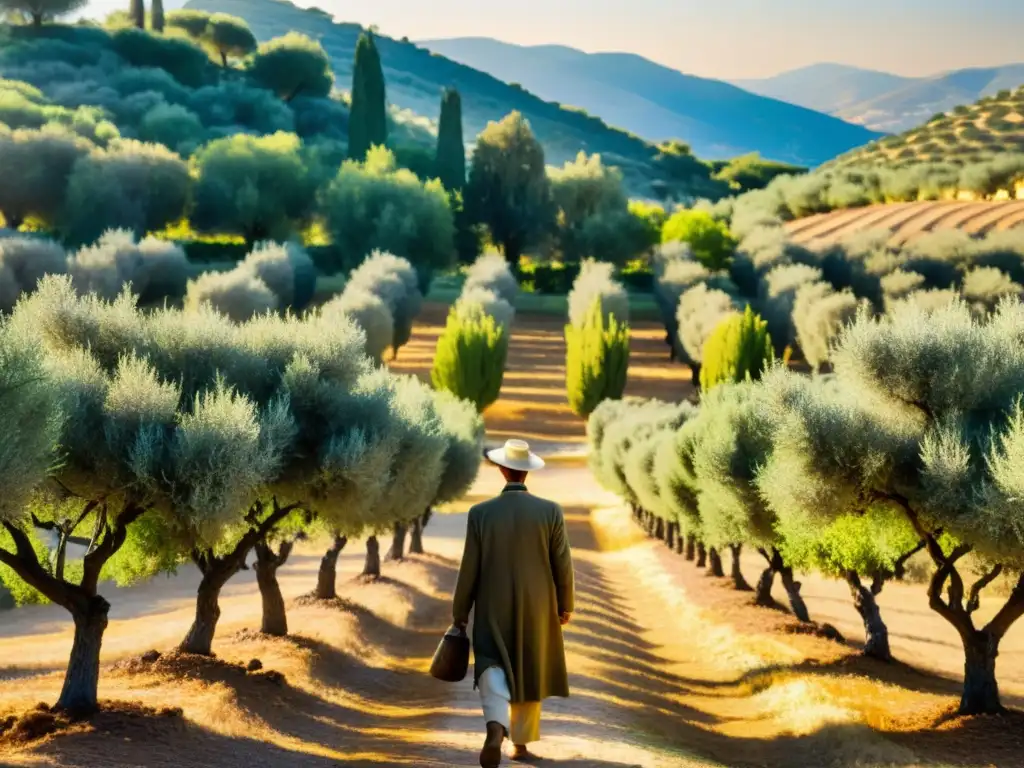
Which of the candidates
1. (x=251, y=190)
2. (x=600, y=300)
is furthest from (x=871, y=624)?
(x=251, y=190)

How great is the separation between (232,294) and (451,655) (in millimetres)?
60040

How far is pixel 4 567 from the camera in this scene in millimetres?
22953

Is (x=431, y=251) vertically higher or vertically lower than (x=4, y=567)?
higher

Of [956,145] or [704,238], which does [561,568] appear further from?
[956,145]

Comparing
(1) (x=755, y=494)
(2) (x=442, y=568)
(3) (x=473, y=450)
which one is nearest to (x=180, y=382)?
(1) (x=755, y=494)

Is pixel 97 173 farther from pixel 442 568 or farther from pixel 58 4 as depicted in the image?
pixel 58 4

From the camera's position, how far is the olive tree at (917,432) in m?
17.8

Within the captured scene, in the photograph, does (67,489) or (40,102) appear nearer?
(67,489)

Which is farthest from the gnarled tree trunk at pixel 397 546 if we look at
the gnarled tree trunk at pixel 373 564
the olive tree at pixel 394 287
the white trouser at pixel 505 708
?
the olive tree at pixel 394 287

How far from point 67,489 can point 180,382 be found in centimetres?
303

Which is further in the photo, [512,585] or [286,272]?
[286,272]

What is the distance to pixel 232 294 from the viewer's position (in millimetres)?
70000

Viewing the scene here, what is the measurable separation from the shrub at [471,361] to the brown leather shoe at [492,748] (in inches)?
2431

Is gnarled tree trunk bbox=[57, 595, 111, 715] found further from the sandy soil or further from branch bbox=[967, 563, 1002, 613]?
the sandy soil
